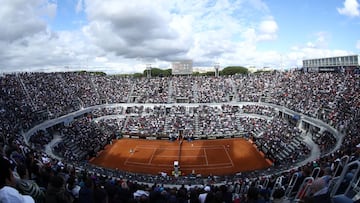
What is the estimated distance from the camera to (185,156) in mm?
42625

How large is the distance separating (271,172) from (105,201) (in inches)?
939

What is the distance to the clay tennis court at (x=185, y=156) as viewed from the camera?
3754cm

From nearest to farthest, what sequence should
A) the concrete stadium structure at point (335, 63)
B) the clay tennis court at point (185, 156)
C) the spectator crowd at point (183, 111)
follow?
the spectator crowd at point (183, 111), the clay tennis court at point (185, 156), the concrete stadium structure at point (335, 63)

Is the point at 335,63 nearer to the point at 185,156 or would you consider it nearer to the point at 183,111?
the point at 183,111

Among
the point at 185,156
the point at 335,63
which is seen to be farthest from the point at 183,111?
the point at 335,63

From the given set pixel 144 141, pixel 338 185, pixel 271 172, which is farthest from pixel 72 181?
pixel 144 141

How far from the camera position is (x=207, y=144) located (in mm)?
48688

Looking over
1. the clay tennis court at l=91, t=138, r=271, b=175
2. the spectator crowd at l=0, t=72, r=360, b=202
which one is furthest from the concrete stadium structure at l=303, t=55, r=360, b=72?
the clay tennis court at l=91, t=138, r=271, b=175

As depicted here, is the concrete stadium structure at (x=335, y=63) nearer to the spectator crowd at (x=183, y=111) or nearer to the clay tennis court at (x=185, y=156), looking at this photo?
the spectator crowd at (x=183, y=111)

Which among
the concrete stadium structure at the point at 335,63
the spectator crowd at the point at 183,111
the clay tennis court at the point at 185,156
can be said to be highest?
the concrete stadium structure at the point at 335,63

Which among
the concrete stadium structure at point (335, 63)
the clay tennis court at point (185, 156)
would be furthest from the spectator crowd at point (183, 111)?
the concrete stadium structure at point (335, 63)

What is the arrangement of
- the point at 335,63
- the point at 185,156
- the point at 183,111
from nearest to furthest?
the point at 185,156
the point at 183,111
the point at 335,63

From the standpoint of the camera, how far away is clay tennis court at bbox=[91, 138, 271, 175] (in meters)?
37.5

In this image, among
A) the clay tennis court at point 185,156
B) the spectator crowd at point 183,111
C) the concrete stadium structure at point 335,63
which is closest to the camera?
the spectator crowd at point 183,111
